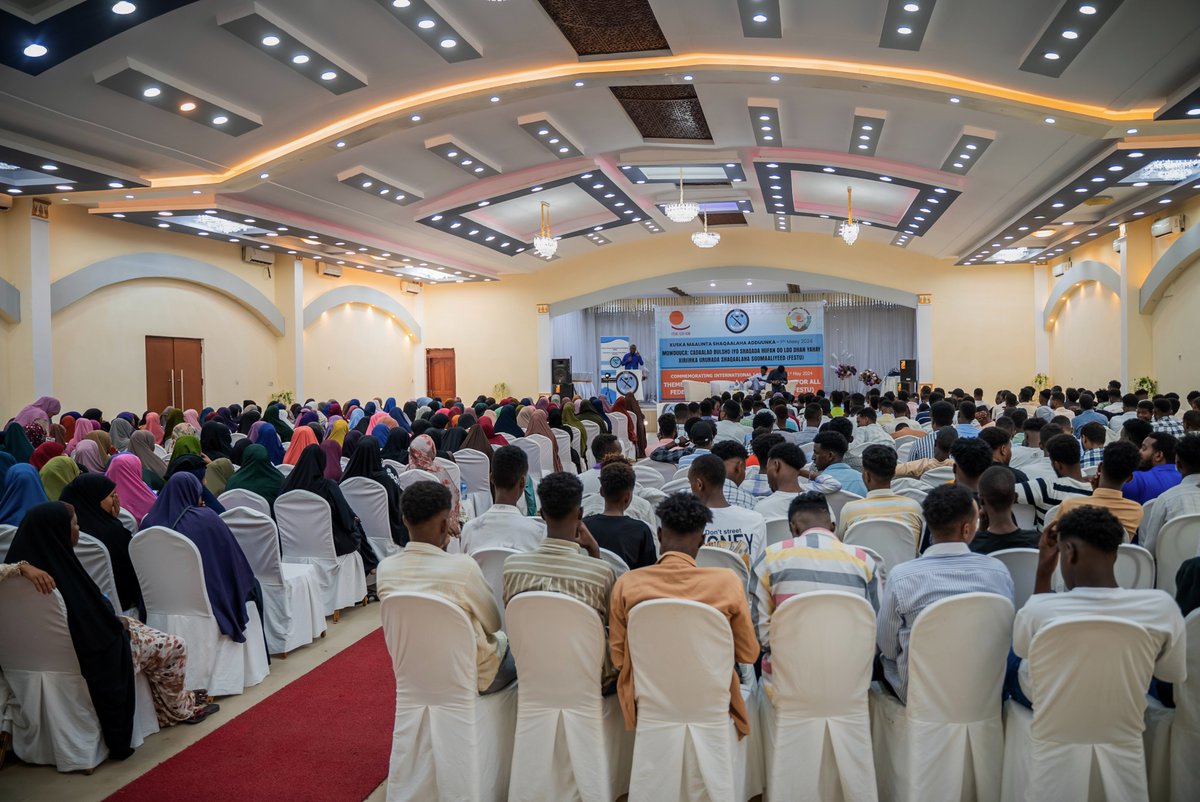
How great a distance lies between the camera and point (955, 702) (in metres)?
2.71

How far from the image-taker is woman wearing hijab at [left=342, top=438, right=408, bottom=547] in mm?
Result: 6141

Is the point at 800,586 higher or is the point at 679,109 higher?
the point at 679,109

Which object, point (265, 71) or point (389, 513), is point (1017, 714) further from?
point (265, 71)

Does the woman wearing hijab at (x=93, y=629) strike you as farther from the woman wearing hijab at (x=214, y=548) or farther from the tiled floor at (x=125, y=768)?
the woman wearing hijab at (x=214, y=548)

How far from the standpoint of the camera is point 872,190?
13.9m

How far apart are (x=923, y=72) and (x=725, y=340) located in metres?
13.5

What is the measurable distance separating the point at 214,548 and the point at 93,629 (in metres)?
0.77

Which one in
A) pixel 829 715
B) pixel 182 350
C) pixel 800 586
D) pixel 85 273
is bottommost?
pixel 829 715

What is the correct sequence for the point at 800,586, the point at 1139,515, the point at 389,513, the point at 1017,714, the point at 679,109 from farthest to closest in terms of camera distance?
the point at 679,109 < the point at 389,513 < the point at 1139,515 < the point at 800,586 < the point at 1017,714

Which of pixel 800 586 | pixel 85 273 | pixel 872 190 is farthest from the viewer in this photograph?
pixel 872 190

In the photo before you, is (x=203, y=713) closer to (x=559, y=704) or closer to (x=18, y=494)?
(x=18, y=494)

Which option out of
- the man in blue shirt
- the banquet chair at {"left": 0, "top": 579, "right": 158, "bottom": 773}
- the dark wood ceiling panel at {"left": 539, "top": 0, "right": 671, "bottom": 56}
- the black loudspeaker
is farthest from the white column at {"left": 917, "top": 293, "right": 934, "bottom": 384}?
the banquet chair at {"left": 0, "top": 579, "right": 158, "bottom": 773}

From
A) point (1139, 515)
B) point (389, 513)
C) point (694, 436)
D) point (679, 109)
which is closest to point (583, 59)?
point (679, 109)

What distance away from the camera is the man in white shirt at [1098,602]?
7.87 feet
